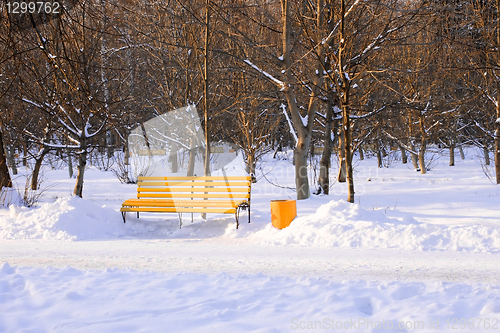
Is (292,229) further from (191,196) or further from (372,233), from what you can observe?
(191,196)

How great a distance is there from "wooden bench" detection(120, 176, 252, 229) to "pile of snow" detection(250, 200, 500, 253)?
3.10 ft

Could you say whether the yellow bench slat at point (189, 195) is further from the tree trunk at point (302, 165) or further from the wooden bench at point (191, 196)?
the tree trunk at point (302, 165)

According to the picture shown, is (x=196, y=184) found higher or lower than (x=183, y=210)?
higher

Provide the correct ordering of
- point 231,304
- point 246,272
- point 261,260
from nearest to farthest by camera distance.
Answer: point 231,304 < point 246,272 < point 261,260

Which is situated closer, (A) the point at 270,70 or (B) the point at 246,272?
(B) the point at 246,272

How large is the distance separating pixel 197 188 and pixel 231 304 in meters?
4.70

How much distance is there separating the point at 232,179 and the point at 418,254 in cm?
367

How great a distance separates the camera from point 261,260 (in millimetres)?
4895

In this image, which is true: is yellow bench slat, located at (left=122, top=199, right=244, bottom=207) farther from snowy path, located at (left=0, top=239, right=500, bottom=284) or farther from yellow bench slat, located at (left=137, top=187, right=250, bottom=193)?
snowy path, located at (left=0, top=239, right=500, bottom=284)

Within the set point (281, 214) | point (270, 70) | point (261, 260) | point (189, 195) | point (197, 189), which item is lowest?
point (261, 260)

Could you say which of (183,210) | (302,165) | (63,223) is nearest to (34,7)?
(63,223)

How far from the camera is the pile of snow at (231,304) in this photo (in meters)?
2.90

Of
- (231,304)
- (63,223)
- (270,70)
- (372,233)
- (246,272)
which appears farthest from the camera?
(270,70)

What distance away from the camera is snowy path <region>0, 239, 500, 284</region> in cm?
423
